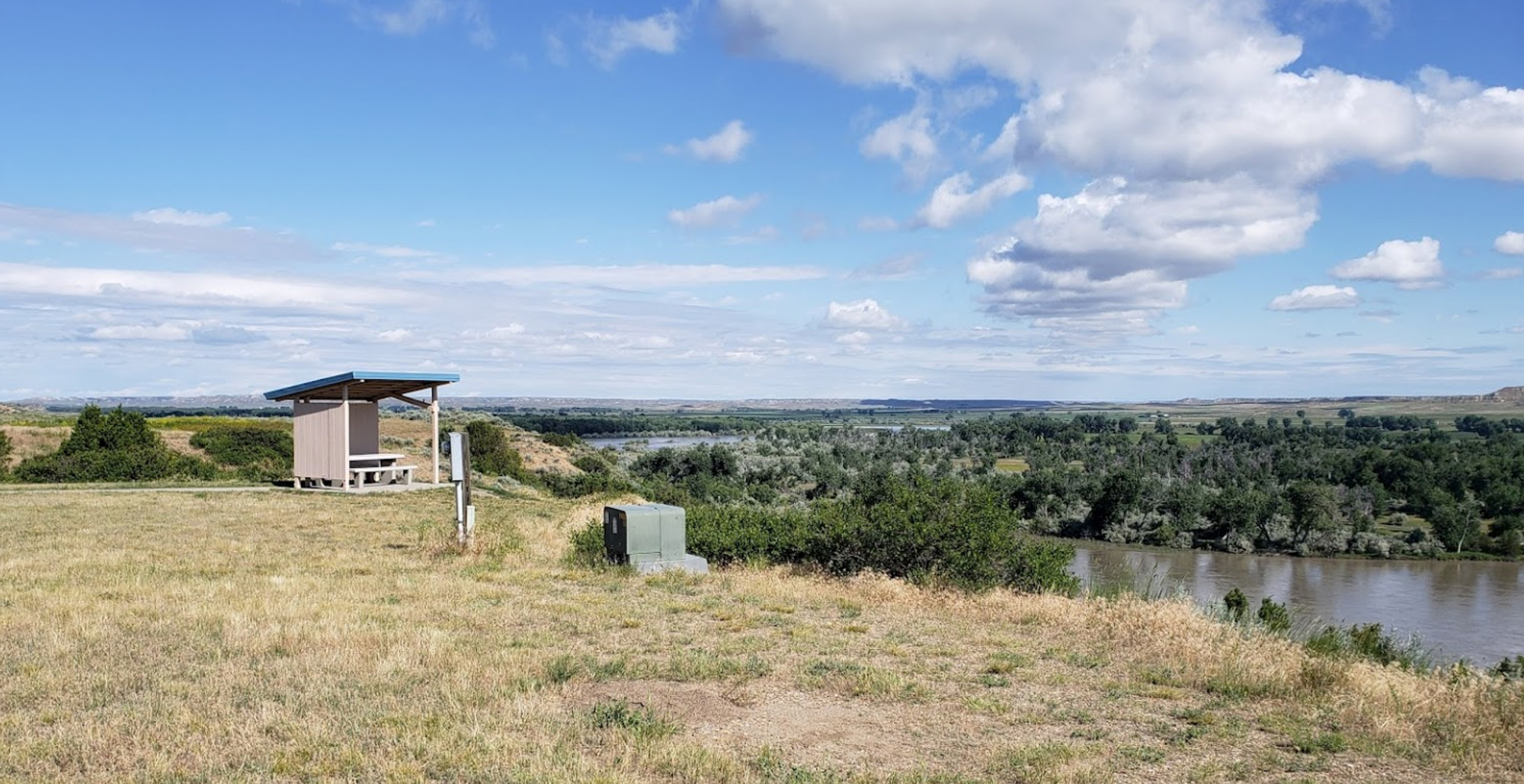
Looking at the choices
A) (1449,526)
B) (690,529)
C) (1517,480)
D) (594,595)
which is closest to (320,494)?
(690,529)

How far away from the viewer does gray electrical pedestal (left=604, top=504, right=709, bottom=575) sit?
1328 cm

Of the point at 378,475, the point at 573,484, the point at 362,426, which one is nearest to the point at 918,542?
the point at 378,475

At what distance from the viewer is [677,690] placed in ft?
23.8

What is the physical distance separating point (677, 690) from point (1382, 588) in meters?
45.9

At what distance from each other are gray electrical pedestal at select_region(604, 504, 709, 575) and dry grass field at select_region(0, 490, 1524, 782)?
0.96 metres

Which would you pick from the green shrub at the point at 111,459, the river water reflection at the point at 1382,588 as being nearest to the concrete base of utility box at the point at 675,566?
the river water reflection at the point at 1382,588

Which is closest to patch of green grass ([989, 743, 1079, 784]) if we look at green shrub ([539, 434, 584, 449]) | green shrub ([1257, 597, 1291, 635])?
green shrub ([1257, 597, 1291, 635])

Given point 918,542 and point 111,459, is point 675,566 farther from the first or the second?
point 111,459

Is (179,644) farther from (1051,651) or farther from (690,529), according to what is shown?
(690,529)

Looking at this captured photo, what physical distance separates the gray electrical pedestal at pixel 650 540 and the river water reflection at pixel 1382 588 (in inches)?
677

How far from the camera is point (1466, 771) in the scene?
5543 mm

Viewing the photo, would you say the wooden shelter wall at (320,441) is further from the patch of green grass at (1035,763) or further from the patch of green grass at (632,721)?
the patch of green grass at (1035,763)

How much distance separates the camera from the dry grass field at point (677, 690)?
5484mm

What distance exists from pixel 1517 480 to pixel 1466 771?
251 feet
